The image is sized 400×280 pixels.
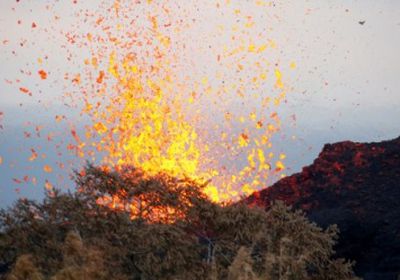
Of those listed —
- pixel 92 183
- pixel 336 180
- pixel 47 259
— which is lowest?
pixel 47 259

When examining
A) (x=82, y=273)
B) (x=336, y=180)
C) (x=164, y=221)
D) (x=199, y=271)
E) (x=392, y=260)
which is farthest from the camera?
(x=336, y=180)

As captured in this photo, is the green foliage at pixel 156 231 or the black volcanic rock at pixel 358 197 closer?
the green foliage at pixel 156 231

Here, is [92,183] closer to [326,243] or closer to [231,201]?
[231,201]

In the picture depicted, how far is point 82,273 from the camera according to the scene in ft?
58.1

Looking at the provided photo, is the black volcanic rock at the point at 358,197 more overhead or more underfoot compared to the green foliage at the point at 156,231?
more overhead

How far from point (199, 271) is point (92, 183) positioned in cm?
482

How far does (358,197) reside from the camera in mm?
39938

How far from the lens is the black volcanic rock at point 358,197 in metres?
34.3

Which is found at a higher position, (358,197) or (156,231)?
(358,197)

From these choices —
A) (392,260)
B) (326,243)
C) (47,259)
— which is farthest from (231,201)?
(392,260)

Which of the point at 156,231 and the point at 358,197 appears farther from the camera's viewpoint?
the point at 358,197

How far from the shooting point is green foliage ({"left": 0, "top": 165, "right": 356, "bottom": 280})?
834 inches

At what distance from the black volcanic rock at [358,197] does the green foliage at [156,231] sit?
9.70m

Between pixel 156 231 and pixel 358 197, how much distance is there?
68.8 feet
